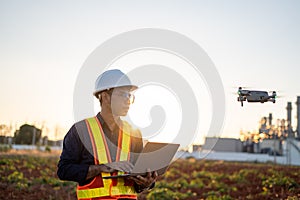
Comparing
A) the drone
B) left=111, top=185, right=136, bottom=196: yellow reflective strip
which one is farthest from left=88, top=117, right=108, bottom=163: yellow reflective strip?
→ the drone

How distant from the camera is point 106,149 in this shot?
4.00 metres

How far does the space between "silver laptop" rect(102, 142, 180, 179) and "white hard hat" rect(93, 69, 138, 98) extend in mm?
514

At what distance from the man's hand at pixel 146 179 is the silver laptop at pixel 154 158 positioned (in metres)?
0.03

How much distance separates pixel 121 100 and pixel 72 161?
588 mm

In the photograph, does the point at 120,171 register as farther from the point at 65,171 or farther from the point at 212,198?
the point at 212,198

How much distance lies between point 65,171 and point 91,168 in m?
0.20

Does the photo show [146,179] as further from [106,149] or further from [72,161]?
[72,161]

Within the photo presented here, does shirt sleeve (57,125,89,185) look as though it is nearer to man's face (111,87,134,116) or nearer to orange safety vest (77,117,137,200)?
orange safety vest (77,117,137,200)

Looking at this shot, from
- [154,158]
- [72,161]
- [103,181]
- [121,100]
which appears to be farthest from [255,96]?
[72,161]

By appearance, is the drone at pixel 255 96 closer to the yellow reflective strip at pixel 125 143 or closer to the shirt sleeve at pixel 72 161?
the yellow reflective strip at pixel 125 143

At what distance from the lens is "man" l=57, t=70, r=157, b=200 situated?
3.89 m

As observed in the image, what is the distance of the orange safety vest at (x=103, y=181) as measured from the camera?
3.94 m

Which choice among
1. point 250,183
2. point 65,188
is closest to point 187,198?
point 65,188

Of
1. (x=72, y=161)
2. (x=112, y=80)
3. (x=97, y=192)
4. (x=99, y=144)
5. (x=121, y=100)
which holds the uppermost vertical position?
(x=112, y=80)
